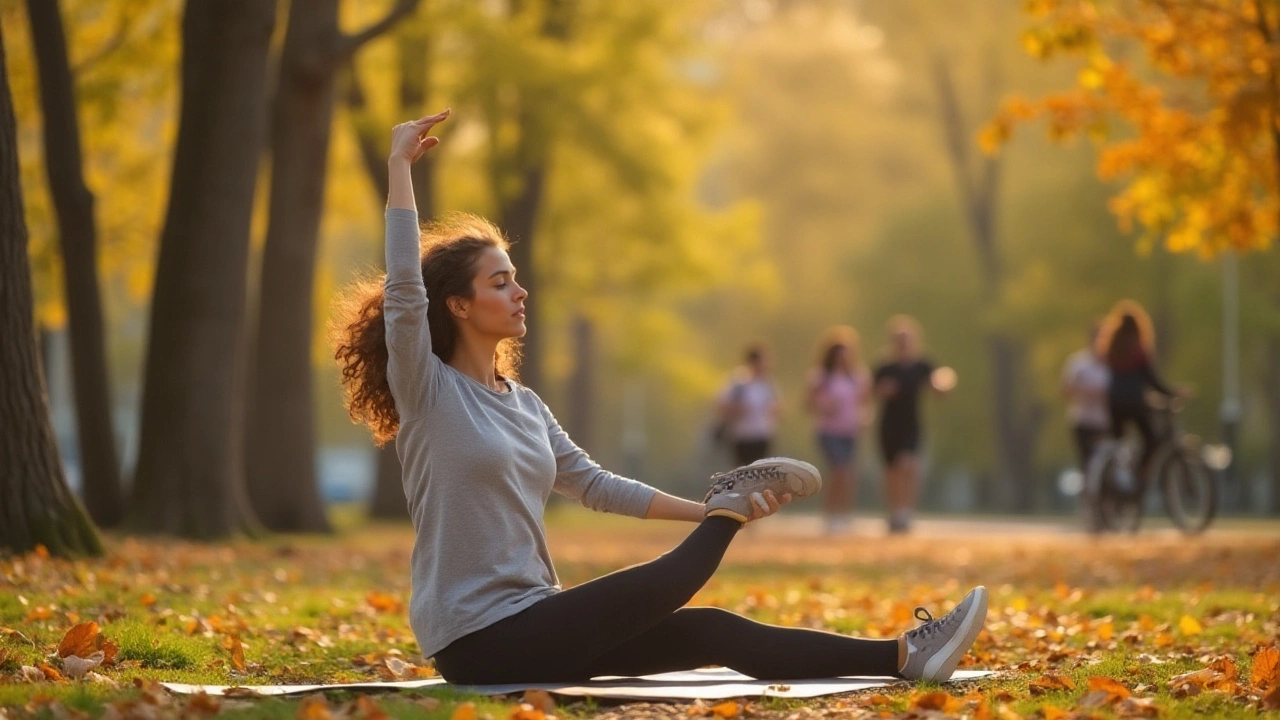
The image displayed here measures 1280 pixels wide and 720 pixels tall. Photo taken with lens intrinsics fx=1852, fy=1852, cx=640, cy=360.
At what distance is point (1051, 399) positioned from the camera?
139ft

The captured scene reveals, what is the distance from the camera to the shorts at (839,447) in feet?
67.7

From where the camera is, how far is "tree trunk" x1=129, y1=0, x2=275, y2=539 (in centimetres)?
1330

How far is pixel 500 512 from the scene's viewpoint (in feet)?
19.0

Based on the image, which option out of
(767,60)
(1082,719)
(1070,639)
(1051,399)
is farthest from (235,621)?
(767,60)

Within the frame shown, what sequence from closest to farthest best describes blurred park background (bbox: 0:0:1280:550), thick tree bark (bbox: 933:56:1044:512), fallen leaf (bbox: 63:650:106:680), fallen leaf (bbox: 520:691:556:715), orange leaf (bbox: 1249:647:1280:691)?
fallen leaf (bbox: 520:691:556:715), orange leaf (bbox: 1249:647:1280:691), fallen leaf (bbox: 63:650:106:680), blurred park background (bbox: 0:0:1280:550), thick tree bark (bbox: 933:56:1044:512)

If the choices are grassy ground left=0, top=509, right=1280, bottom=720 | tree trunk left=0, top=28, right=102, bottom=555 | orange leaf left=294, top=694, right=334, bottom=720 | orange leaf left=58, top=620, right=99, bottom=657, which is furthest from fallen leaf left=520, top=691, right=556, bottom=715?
tree trunk left=0, top=28, right=102, bottom=555

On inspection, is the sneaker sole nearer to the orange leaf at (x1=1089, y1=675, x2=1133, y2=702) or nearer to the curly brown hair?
the orange leaf at (x1=1089, y1=675, x2=1133, y2=702)

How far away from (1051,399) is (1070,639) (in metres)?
35.3

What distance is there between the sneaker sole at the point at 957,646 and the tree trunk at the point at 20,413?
5.21 meters

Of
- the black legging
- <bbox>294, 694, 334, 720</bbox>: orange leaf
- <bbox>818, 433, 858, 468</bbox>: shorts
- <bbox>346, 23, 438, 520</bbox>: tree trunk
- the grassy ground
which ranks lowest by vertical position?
the grassy ground

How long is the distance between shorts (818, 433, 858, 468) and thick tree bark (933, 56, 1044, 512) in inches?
885

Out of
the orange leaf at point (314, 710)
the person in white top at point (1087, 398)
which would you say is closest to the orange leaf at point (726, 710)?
the orange leaf at point (314, 710)

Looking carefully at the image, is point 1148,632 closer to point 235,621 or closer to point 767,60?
point 235,621

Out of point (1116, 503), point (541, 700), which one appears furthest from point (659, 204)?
point (541, 700)
